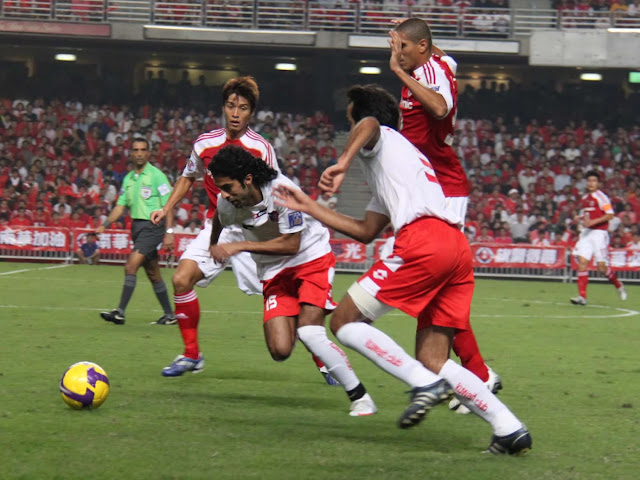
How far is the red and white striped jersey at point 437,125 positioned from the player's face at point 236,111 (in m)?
1.97

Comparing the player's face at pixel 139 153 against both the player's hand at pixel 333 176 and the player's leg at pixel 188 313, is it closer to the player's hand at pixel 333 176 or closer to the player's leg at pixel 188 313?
the player's leg at pixel 188 313

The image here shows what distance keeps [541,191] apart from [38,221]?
1329 centimetres

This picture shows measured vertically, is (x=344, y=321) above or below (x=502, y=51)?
below

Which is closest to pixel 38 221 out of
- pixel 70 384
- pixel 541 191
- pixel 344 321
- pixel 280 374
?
pixel 541 191

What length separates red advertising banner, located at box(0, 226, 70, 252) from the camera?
21.9 meters

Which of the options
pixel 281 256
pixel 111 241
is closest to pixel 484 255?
pixel 111 241

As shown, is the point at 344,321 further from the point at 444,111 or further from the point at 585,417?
the point at 585,417

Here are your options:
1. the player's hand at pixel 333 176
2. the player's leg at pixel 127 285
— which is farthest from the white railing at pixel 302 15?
the player's hand at pixel 333 176

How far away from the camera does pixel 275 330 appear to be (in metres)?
6.38

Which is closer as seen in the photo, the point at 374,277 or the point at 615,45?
the point at 374,277

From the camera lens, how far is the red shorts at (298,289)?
6363 millimetres

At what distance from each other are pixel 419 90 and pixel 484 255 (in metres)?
16.8

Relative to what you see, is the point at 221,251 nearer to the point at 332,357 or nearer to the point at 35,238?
the point at 332,357

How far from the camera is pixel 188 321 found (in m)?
7.67
